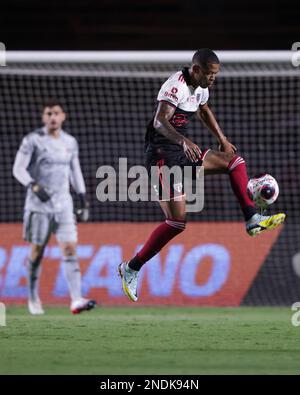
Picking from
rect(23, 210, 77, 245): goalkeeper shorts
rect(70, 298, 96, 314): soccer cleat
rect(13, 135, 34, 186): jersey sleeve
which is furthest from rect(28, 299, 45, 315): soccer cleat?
rect(13, 135, 34, 186): jersey sleeve

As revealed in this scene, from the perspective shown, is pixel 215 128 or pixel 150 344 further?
pixel 215 128

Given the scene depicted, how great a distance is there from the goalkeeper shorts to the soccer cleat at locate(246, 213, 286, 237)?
3716mm

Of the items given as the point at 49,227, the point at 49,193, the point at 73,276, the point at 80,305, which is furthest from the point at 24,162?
the point at 80,305

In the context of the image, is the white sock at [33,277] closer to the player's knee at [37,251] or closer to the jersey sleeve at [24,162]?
the player's knee at [37,251]

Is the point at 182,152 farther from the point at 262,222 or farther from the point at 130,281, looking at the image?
the point at 130,281

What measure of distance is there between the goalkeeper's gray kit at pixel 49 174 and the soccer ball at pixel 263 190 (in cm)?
371

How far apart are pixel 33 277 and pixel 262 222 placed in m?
4.20

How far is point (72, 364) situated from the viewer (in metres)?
6.41

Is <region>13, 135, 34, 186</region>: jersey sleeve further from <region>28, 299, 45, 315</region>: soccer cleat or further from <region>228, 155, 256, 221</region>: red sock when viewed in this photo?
<region>228, 155, 256, 221</region>: red sock

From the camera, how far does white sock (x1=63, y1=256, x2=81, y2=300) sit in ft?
35.1

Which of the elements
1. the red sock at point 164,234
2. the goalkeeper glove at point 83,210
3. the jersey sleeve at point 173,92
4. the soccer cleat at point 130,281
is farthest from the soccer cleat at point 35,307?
the jersey sleeve at point 173,92

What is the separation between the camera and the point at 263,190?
762 centimetres

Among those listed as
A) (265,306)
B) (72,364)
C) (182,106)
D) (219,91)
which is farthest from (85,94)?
(72,364)

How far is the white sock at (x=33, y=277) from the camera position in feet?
35.6
